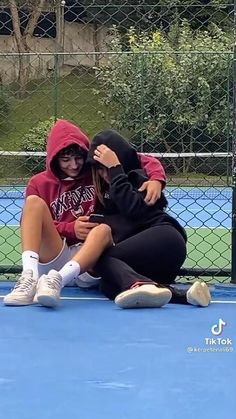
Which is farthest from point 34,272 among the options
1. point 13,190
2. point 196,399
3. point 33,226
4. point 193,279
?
point 13,190

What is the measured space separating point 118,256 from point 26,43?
12.3m

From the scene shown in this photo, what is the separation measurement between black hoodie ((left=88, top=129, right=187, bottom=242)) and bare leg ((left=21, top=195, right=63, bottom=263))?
9.1 inches

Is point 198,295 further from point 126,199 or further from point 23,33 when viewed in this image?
point 23,33

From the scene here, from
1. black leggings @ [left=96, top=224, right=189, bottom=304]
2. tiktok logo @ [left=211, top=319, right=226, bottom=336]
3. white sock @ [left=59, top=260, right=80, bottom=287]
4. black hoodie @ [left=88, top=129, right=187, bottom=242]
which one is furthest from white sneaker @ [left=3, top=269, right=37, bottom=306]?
tiktok logo @ [left=211, top=319, right=226, bottom=336]

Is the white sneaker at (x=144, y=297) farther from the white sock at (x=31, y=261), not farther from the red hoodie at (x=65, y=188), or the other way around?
the red hoodie at (x=65, y=188)

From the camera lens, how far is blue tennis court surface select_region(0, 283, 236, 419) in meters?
1.81

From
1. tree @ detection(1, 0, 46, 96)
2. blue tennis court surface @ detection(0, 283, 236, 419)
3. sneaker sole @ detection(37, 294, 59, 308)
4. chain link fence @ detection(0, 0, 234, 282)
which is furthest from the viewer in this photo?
tree @ detection(1, 0, 46, 96)

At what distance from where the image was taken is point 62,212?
123 inches

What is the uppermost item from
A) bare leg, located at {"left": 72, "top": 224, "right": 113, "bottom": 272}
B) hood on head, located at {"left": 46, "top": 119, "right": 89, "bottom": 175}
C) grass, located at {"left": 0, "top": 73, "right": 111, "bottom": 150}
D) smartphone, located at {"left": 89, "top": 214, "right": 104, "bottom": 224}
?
hood on head, located at {"left": 46, "top": 119, "right": 89, "bottom": 175}

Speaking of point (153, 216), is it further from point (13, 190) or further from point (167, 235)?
point (13, 190)

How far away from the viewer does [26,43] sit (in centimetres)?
1465

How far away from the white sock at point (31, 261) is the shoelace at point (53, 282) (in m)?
0.09

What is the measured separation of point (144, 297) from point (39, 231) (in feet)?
1.57

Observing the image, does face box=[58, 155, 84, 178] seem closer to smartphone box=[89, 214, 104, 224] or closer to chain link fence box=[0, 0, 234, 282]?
smartphone box=[89, 214, 104, 224]
